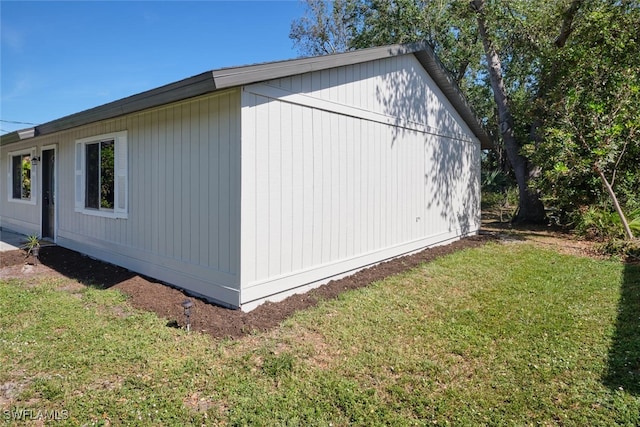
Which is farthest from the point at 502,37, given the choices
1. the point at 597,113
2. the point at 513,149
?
the point at 597,113

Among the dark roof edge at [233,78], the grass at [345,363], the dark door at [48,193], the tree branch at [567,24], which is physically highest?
the tree branch at [567,24]

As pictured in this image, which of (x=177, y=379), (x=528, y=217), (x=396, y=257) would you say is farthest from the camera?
(x=528, y=217)

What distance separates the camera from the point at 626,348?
143 inches

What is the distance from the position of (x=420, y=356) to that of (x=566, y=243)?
7836mm

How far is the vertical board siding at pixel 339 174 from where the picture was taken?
444 cm

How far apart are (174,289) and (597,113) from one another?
380 inches

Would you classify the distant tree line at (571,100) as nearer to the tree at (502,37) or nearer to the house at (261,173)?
the tree at (502,37)

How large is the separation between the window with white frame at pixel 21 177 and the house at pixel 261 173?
856mm

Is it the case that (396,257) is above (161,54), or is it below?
below

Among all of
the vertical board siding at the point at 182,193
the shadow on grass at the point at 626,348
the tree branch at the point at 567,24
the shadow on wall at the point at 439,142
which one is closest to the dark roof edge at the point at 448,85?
the shadow on wall at the point at 439,142

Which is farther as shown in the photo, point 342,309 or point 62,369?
point 342,309

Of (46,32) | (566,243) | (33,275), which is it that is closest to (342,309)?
(33,275)

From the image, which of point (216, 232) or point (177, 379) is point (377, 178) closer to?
point (216, 232)

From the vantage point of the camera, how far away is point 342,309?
15.1 ft
